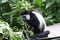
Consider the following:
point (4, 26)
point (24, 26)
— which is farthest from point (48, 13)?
point (4, 26)

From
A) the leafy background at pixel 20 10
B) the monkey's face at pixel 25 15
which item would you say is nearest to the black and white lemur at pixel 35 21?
the monkey's face at pixel 25 15

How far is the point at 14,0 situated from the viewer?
3844 mm

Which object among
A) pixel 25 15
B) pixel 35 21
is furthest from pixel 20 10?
pixel 35 21

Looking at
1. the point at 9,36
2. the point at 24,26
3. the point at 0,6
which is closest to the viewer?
the point at 9,36

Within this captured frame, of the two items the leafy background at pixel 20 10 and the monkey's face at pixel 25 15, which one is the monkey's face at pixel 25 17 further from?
the leafy background at pixel 20 10

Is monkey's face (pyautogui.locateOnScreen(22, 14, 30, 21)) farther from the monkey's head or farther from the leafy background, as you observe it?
the leafy background

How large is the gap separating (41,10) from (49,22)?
0.29m

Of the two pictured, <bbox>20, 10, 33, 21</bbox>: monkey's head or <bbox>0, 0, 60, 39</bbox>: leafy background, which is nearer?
<bbox>0, 0, 60, 39</bbox>: leafy background

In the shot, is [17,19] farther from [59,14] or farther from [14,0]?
[59,14]

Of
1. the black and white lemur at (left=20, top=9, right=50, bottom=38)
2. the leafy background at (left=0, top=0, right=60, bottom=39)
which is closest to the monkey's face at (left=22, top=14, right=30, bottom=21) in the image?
the black and white lemur at (left=20, top=9, right=50, bottom=38)

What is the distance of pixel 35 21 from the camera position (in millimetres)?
3867

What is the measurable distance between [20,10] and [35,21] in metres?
0.34

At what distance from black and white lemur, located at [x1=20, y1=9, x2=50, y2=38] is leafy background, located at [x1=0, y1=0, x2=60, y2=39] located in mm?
115

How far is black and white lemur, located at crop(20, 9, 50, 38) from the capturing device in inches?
150
